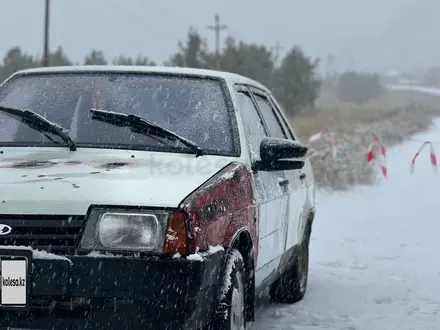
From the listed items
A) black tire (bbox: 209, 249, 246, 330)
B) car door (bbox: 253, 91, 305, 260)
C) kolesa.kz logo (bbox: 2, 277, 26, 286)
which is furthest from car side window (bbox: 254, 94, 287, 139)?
kolesa.kz logo (bbox: 2, 277, 26, 286)

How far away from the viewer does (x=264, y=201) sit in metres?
4.54

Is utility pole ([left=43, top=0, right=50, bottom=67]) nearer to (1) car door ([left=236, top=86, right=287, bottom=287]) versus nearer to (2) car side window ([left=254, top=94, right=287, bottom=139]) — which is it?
(2) car side window ([left=254, top=94, right=287, bottom=139])

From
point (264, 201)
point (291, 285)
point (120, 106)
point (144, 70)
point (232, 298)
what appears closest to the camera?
point (232, 298)

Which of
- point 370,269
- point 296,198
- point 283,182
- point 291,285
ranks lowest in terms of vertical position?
point 370,269

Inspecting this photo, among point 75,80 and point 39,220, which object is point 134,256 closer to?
point 39,220

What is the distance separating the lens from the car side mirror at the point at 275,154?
14.4ft

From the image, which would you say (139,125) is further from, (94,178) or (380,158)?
(380,158)

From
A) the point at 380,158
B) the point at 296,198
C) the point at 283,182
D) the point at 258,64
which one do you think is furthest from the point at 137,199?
the point at 258,64

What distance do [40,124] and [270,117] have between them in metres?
1.93

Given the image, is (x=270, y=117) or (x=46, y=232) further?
(x=270, y=117)

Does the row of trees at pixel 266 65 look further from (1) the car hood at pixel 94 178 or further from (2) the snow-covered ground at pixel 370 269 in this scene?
(1) the car hood at pixel 94 178

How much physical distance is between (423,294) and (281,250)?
200 cm

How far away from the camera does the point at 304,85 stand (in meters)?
56.3

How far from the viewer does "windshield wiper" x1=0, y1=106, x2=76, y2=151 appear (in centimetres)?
423
